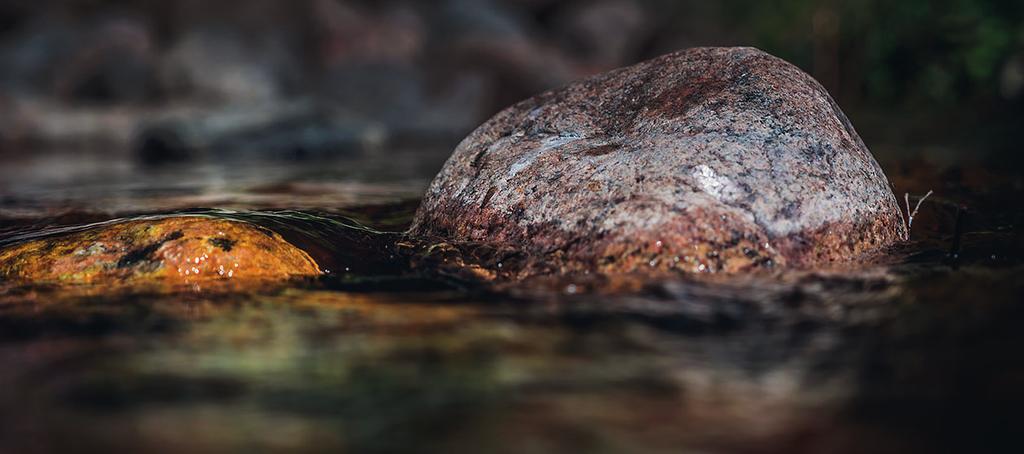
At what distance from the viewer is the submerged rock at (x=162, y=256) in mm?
4160

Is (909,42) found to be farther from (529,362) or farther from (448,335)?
(529,362)

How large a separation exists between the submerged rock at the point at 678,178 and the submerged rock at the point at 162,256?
946mm

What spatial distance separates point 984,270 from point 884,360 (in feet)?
4.93

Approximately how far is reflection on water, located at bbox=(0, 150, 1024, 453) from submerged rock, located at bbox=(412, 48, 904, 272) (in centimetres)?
25

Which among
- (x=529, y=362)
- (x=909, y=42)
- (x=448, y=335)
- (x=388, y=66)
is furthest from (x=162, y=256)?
(x=388, y=66)

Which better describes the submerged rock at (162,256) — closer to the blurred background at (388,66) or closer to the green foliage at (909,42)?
the blurred background at (388,66)

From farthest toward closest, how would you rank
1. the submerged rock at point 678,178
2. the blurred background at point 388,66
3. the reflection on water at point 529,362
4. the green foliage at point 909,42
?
the green foliage at point 909,42
the blurred background at point 388,66
the submerged rock at point 678,178
the reflection on water at point 529,362

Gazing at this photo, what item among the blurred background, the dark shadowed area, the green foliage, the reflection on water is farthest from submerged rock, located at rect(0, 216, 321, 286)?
the green foliage

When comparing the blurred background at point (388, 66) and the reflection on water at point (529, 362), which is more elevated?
the blurred background at point (388, 66)

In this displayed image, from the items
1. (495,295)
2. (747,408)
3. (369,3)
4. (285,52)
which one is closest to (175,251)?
(495,295)

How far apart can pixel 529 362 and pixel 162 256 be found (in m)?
2.12

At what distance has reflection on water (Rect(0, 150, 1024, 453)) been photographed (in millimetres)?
2254

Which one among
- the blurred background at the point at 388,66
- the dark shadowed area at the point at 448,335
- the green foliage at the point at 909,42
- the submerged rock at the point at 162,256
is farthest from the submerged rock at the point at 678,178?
the green foliage at the point at 909,42

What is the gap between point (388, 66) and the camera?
2173cm
